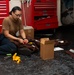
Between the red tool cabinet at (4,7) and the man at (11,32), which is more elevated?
the red tool cabinet at (4,7)

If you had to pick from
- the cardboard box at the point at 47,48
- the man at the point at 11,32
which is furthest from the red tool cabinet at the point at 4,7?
the cardboard box at the point at 47,48

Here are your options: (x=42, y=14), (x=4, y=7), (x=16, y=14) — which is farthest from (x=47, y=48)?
(x=42, y=14)

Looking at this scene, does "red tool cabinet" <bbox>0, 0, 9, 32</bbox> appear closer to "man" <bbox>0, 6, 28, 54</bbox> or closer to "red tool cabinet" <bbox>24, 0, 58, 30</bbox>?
"red tool cabinet" <bbox>24, 0, 58, 30</bbox>

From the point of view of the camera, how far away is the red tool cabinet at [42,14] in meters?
4.14

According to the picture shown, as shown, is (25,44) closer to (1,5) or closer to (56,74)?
(56,74)

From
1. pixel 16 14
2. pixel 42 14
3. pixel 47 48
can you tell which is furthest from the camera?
pixel 42 14

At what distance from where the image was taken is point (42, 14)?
4.26 metres

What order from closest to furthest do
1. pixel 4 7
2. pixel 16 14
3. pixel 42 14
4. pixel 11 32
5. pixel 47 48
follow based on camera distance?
pixel 47 48 → pixel 16 14 → pixel 11 32 → pixel 4 7 → pixel 42 14

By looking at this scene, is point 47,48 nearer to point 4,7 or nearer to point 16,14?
point 16,14

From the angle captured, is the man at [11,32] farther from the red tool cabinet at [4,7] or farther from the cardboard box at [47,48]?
the red tool cabinet at [4,7]

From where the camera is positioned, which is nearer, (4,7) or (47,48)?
(47,48)

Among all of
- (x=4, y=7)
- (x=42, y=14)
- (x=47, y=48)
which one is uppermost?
(x=4, y=7)

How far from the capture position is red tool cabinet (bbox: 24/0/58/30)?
414cm

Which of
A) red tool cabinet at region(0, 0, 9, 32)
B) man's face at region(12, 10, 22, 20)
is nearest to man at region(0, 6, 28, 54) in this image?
man's face at region(12, 10, 22, 20)
